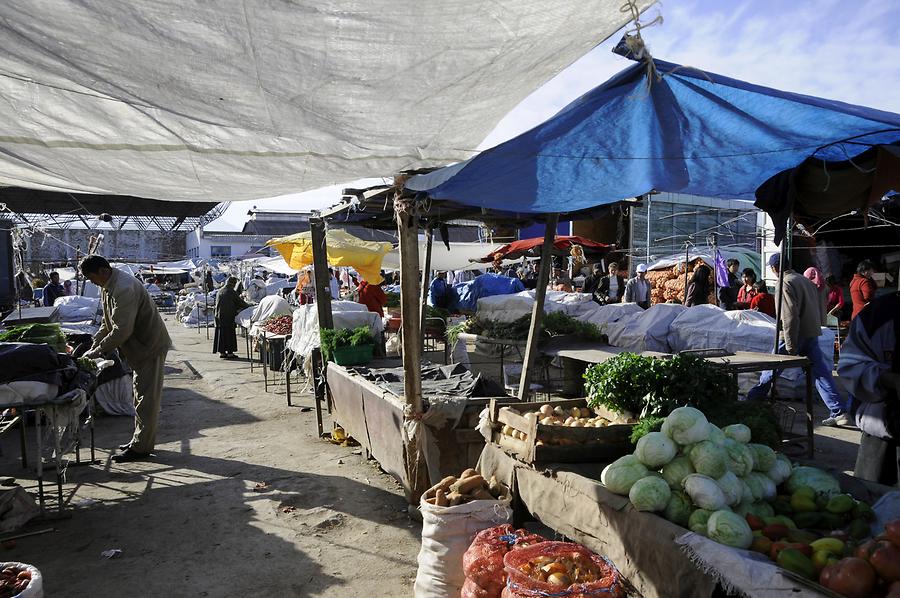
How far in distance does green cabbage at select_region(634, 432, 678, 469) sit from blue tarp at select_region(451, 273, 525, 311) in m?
10.7

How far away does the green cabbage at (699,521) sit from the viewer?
2.84 metres

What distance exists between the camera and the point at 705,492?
116 inches

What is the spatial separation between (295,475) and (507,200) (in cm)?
401

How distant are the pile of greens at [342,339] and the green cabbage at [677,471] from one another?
5.22m

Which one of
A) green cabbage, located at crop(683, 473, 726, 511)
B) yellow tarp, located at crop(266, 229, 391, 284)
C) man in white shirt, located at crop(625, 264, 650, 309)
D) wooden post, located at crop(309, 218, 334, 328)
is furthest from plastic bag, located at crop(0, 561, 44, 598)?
man in white shirt, located at crop(625, 264, 650, 309)

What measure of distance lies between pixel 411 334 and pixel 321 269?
129 inches

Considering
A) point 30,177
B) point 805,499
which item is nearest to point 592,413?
point 805,499

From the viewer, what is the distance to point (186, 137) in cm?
322

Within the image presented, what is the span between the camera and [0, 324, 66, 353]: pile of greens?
7219 mm

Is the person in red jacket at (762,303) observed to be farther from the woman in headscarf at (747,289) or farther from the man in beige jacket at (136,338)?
the man in beige jacket at (136,338)

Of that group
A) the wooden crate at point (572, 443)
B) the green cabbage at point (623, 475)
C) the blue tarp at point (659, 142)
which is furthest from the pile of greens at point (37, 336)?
the green cabbage at point (623, 475)

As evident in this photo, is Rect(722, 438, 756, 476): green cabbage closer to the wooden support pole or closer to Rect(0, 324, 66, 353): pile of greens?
the wooden support pole

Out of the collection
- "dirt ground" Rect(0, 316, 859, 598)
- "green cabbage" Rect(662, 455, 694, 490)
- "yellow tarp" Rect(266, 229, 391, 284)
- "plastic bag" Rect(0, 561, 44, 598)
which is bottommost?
"dirt ground" Rect(0, 316, 859, 598)

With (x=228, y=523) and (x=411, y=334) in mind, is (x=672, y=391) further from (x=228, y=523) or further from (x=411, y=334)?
(x=228, y=523)
